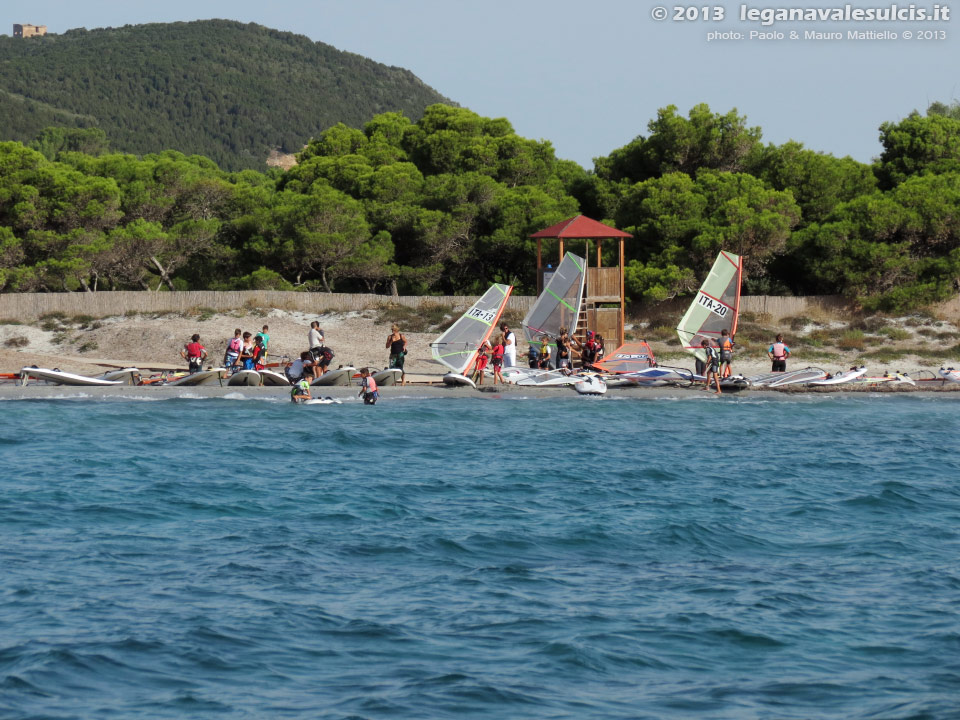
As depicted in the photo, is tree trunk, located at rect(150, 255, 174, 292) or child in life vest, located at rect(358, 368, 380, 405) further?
tree trunk, located at rect(150, 255, 174, 292)

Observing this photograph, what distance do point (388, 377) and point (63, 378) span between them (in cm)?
785

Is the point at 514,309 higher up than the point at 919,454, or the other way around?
the point at 514,309

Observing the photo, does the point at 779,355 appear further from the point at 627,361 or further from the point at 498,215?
the point at 498,215

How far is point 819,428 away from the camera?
25672 millimetres

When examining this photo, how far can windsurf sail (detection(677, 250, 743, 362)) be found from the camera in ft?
95.1

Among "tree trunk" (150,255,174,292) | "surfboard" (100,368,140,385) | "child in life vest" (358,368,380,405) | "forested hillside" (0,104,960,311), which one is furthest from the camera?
"tree trunk" (150,255,174,292)

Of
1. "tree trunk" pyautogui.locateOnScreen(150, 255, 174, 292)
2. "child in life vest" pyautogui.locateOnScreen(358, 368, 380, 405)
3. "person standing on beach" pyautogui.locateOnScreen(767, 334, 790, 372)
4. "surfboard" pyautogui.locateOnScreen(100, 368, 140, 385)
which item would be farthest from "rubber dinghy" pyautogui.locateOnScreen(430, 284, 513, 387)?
"tree trunk" pyautogui.locateOnScreen(150, 255, 174, 292)

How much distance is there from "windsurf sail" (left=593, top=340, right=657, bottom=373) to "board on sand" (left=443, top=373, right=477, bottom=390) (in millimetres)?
3609

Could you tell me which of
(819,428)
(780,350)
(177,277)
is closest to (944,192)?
(780,350)

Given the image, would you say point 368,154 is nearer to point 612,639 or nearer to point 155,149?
point 612,639

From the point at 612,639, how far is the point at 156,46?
6772 inches

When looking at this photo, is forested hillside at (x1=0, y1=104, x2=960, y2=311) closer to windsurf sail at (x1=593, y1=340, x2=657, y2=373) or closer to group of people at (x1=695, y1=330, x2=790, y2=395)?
windsurf sail at (x1=593, y1=340, x2=657, y2=373)

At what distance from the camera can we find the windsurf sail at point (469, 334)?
28750 mm

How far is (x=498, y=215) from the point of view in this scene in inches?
1750
